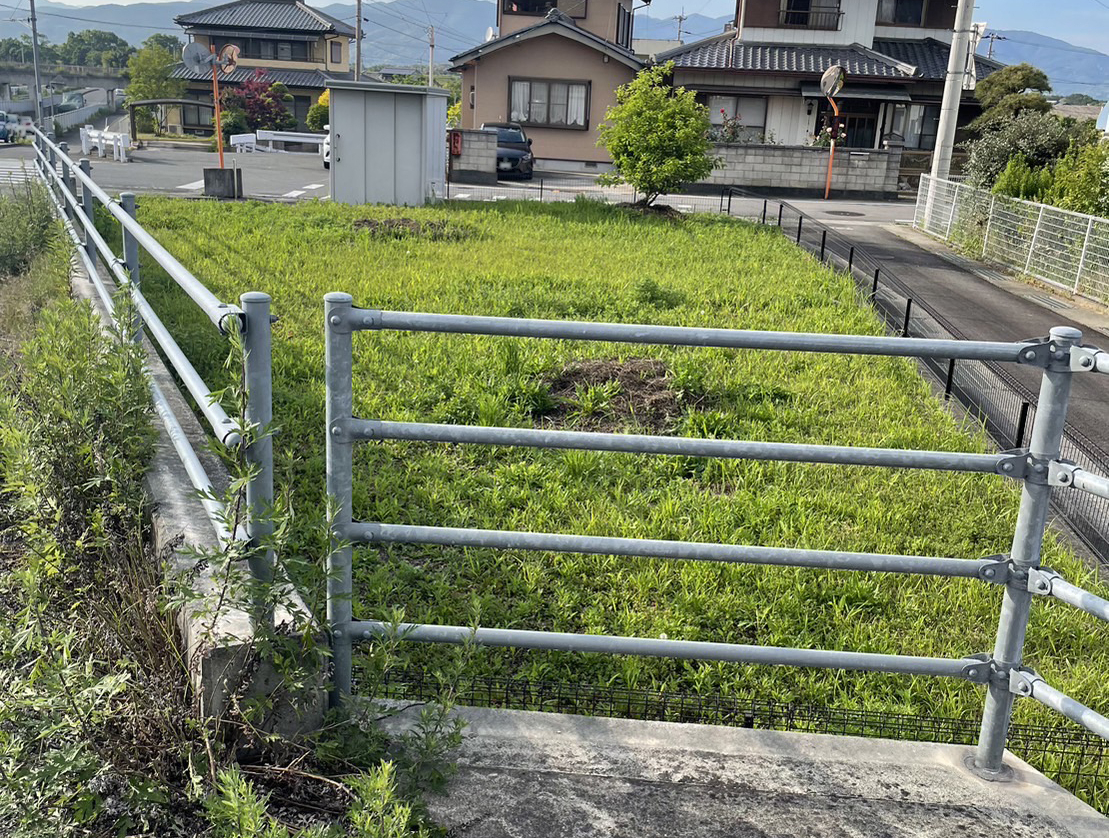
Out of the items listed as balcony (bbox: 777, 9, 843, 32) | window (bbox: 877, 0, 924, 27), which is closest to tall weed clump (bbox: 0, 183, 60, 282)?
balcony (bbox: 777, 9, 843, 32)

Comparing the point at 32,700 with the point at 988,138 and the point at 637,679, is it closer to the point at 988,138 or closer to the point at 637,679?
the point at 637,679

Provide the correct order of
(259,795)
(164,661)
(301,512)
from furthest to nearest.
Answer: (301,512)
(164,661)
(259,795)

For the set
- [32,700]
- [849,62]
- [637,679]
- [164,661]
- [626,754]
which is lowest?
[637,679]

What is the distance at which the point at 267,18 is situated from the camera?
59.2 meters

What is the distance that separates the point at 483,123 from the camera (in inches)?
1412

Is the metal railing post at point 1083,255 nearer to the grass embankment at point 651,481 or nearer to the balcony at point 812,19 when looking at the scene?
the grass embankment at point 651,481

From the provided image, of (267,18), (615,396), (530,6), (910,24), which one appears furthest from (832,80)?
(267,18)

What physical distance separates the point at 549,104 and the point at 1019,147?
19546 mm

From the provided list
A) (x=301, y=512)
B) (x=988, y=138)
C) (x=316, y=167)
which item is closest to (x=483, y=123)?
(x=316, y=167)

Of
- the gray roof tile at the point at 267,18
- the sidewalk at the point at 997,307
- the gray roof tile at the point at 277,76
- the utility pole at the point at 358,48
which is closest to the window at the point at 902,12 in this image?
the utility pole at the point at 358,48

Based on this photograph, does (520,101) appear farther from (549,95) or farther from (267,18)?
(267,18)

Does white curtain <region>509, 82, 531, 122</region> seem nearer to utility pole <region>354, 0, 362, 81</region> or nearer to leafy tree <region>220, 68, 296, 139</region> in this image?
utility pole <region>354, 0, 362, 81</region>

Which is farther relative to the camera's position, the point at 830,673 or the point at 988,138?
the point at 988,138

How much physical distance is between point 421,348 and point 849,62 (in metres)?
32.7
